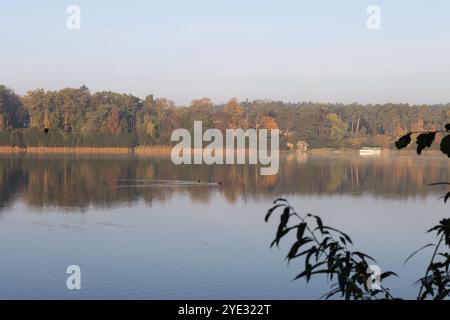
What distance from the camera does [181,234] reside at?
1174cm

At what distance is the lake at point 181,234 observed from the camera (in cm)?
753

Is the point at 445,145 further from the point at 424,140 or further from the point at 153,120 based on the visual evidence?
the point at 153,120

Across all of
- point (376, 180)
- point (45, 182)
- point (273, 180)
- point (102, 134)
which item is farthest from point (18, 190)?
point (102, 134)

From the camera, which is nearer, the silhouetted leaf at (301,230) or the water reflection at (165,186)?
the silhouetted leaf at (301,230)

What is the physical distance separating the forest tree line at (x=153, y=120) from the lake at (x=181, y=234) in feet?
109

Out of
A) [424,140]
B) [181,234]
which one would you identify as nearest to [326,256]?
[424,140]

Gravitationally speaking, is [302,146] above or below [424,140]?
below

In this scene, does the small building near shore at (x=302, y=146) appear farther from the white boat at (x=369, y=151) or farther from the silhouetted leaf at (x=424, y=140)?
the silhouetted leaf at (x=424, y=140)

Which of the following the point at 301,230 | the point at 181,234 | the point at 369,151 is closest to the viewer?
the point at 301,230

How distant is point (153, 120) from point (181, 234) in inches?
1919

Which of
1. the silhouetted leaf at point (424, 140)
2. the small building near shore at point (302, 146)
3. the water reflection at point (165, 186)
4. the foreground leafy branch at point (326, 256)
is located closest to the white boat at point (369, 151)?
the small building near shore at point (302, 146)

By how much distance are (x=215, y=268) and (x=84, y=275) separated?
1.82m

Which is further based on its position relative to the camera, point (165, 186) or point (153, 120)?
point (153, 120)

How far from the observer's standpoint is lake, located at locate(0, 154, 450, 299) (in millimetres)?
7527
